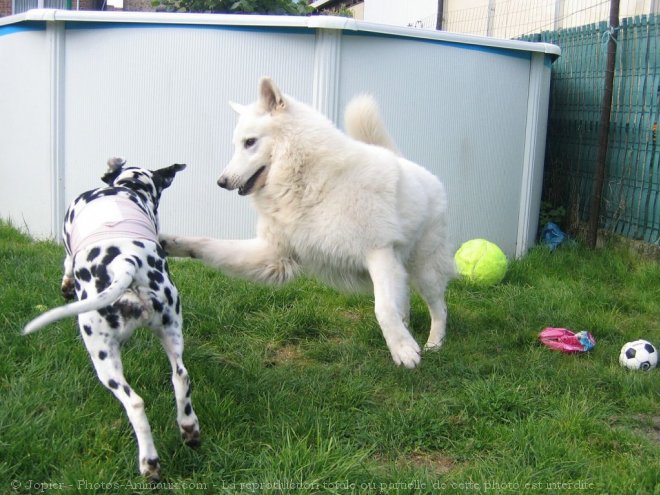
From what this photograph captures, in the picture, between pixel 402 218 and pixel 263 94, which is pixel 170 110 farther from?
pixel 402 218

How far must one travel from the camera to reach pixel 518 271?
5.95 m

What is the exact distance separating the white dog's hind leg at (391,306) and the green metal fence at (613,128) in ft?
11.6

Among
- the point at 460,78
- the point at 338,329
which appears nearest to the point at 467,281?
the point at 338,329

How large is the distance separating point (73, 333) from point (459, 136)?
3.97m

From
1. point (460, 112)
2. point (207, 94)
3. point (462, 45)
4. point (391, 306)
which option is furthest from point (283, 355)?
point (462, 45)

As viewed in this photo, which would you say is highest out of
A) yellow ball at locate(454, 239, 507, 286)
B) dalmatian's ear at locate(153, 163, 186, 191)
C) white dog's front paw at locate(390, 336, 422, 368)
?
dalmatian's ear at locate(153, 163, 186, 191)

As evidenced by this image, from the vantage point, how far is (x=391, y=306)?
3.86 meters

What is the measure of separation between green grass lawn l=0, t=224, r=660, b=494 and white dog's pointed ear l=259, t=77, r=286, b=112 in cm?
134

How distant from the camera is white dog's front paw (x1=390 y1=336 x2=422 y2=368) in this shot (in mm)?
3814

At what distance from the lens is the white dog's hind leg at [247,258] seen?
397 centimetres

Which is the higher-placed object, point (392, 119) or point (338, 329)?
point (392, 119)

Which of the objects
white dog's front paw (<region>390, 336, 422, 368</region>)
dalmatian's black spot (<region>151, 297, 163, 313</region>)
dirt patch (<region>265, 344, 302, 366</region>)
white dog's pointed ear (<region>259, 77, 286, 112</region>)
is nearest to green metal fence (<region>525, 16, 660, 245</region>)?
white dog's front paw (<region>390, 336, 422, 368</region>)

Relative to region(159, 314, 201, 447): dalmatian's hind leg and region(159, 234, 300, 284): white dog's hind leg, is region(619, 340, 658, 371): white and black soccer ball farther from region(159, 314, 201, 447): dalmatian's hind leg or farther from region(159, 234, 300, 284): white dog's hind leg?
region(159, 314, 201, 447): dalmatian's hind leg

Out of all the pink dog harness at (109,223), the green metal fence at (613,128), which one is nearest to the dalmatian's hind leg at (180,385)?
the pink dog harness at (109,223)
